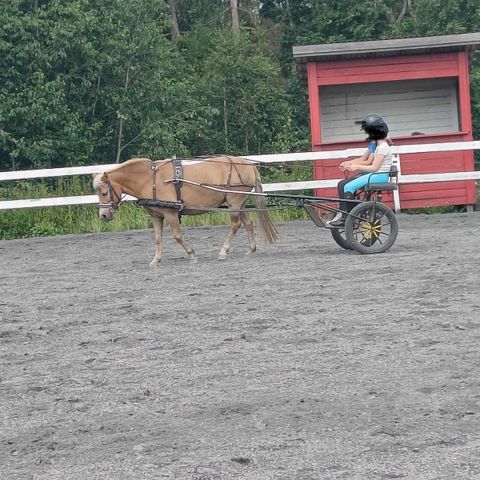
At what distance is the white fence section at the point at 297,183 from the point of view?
1733 centimetres

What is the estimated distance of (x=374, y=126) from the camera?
12.0m

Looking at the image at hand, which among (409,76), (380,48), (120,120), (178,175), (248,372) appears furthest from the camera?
(120,120)

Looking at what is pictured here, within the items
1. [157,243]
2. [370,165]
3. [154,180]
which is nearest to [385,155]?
[370,165]

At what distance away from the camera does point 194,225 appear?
57.4 ft

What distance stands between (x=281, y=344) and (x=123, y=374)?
1172mm

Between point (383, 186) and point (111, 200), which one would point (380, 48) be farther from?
point (111, 200)

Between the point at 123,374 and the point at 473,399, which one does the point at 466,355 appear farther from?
the point at 123,374

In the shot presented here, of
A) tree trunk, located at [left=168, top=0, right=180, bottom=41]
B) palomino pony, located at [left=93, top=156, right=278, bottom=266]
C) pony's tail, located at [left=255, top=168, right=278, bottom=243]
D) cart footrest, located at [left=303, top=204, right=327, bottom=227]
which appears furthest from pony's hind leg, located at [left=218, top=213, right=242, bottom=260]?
tree trunk, located at [left=168, top=0, right=180, bottom=41]

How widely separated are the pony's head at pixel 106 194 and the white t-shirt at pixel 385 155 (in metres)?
2.94

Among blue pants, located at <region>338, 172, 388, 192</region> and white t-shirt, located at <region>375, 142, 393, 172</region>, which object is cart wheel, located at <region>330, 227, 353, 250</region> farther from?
white t-shirt, located at <region>375, 142, 393, 172</region>

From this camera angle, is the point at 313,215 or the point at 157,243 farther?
the point at 313,215

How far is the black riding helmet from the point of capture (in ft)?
39.4

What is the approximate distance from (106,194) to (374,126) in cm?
307

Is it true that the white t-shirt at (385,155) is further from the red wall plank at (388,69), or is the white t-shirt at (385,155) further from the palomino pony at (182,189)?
the red wall plank at (388,69)
